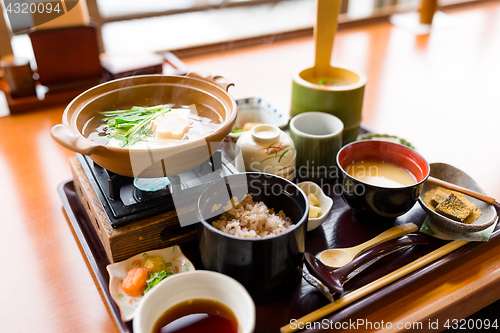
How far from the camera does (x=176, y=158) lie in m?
0.95

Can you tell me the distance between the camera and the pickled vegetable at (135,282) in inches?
38.4

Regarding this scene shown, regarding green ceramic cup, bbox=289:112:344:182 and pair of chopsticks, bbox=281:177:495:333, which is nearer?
pair of chopsticks, bbox=281:177:495:333

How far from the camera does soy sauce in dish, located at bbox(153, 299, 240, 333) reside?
0.88 metres

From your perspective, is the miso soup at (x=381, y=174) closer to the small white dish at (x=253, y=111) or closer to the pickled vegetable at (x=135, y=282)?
the small white dish at (x=253, y=111)

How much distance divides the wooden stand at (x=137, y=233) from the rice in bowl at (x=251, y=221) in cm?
14

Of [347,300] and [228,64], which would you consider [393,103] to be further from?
[347,300]

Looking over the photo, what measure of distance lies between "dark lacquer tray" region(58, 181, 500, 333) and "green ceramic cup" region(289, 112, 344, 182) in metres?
0.11

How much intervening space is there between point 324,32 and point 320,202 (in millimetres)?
705

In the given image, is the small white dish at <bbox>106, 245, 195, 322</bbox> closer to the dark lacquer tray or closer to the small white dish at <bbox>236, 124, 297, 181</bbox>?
the dark lacquer tray

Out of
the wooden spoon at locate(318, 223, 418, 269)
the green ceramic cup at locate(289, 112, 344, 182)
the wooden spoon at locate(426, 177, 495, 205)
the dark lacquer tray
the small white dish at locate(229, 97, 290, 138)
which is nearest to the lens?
the dark lacquer tray

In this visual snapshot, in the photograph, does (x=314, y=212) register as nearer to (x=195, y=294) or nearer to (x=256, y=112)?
(x=195, y=294)

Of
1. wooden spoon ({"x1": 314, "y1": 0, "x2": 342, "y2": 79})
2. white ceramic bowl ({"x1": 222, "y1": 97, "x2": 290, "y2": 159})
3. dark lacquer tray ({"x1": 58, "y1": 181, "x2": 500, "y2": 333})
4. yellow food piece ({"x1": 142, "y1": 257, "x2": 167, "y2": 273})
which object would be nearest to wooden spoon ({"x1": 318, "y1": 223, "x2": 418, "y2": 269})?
dark lacquer tray ({"x1": 58, "y1": 181, "x2": 500, "y2": 333})

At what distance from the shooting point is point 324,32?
1.54 meters

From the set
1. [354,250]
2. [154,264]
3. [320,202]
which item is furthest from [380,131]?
[154,264]
